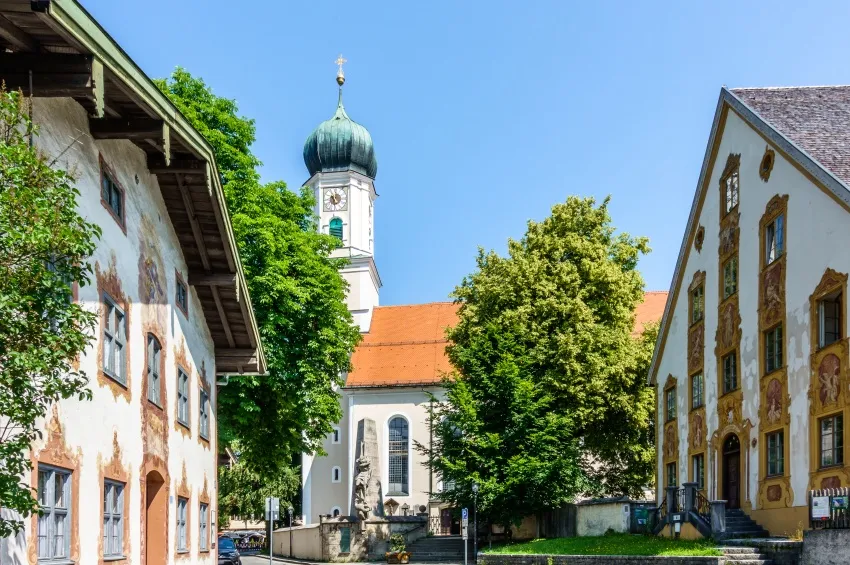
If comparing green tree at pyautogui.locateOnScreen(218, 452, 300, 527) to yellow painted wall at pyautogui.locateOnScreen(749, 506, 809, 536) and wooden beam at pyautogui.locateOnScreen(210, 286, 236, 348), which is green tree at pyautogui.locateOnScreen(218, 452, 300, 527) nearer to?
yellow painted wall at pyautogui.locateOnScreen(749, 506, 809, 536)

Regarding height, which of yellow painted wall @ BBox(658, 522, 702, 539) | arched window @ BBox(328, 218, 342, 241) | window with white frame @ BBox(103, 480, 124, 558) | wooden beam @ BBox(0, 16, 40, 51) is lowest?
yellow painted wall @ BBox(658, 522, 702, 539)

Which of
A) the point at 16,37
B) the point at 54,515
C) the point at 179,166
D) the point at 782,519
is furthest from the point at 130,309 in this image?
the point at 782,519

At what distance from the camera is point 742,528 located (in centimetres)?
2558

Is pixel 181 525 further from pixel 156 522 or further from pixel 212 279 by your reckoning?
pixel 212 279

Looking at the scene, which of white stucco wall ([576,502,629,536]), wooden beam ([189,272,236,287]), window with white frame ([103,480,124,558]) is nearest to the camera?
window with white frame ([103,480,124,558])

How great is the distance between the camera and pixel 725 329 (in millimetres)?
28672

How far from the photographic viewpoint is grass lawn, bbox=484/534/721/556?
81.7 feet

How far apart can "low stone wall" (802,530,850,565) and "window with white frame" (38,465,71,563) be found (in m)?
12.6

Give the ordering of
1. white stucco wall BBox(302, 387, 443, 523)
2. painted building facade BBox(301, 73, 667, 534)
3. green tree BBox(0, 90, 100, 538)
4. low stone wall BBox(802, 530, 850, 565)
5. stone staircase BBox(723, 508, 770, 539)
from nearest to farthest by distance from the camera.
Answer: green tree BBox(0, 90, 100, 538)
low stone wall BBox(802, 530, 850, 565)
stone staircase BBox(723, 508, 770, 539)
painted building facade BBox(301, 73, 667, 534)
white stucco wall BBox(302, 387, 443, 523)

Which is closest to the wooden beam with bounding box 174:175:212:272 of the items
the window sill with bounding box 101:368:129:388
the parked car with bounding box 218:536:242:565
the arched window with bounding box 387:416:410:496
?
the window sill with bounding box 101:368:129:388

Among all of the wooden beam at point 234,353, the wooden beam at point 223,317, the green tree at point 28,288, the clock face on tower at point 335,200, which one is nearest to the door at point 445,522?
the clock face on tower at point 335,200

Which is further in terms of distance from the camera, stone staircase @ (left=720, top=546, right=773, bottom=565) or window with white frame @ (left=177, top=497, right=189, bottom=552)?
stone staircase @ (left=720, top=546, right=773, bottom=565)

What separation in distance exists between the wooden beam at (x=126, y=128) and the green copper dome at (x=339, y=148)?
61.9 m

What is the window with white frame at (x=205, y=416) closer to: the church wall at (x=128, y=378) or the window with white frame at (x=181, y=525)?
the church wall at (x=128, y=378)
